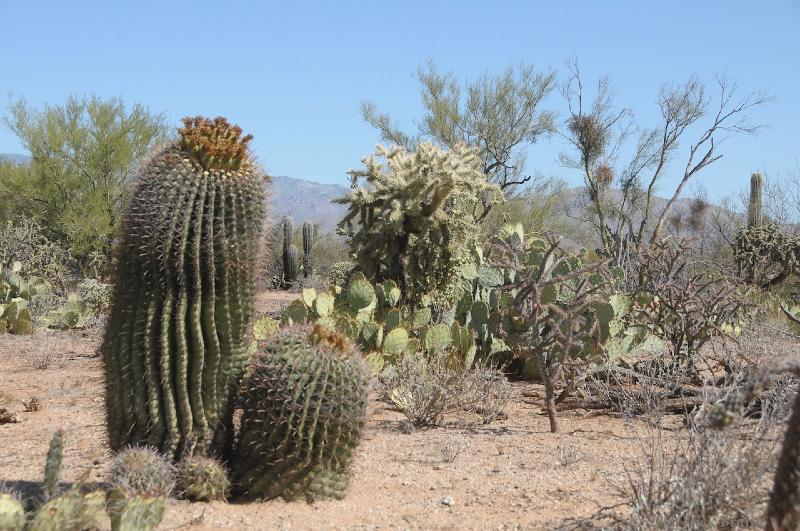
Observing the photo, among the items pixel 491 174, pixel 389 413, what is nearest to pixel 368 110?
pixel 491 174

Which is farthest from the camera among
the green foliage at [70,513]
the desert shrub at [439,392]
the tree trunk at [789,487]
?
the desert shrub at [439,392]

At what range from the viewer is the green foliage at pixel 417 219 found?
8742 millimetres

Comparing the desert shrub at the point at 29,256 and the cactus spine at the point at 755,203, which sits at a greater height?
the cactus spine at the point at 755,203

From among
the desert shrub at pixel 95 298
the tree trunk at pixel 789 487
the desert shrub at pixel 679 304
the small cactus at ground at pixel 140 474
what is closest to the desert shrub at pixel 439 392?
the desert shrub at pixel 679 304

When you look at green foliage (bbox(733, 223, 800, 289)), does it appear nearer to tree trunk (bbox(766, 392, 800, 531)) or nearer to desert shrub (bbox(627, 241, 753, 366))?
desert shrub (bbox(627, 241, 753, 366))

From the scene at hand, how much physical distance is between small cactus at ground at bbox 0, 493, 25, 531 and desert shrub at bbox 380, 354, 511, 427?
3.45 metres

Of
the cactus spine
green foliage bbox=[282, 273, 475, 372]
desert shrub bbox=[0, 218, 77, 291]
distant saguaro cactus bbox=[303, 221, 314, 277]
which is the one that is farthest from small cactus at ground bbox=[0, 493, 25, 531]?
distant saguaro cactus bbox=[303, 221, 314, 277]

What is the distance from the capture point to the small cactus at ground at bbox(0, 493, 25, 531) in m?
3.33

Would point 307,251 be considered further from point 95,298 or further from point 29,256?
point 95,298

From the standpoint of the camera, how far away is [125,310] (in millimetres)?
4445

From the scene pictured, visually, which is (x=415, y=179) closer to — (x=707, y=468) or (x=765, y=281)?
(x=707, y=468)

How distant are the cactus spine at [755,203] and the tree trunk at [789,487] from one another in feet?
73.9

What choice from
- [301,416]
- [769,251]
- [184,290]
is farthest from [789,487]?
[769,251]

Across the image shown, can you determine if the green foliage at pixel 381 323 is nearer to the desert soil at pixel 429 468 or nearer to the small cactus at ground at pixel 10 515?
the desert soil at pixel 429 468
